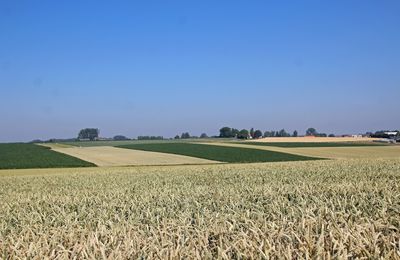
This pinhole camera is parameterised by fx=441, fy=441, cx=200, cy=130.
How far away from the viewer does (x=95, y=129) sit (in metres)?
155

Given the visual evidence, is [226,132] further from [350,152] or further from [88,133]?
[350,152]

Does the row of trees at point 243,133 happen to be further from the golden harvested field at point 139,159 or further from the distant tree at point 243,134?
the golden harvested field at point 139,159

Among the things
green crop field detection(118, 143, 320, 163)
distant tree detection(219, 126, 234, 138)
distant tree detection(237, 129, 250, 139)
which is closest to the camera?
green crop field detection(118, 143, 320, 163)

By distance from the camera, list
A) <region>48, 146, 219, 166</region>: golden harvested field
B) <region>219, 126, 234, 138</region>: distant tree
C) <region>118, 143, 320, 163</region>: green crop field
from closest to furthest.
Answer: <region>48, 146, 219, 166</region>: golden harvested field, <region>118, 143, 320, 163</region>: green crop field, <region>219, 126, 234, 138</region>: distant tree

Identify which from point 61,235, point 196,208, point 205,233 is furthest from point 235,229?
point 196,208

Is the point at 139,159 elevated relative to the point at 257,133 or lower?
lower

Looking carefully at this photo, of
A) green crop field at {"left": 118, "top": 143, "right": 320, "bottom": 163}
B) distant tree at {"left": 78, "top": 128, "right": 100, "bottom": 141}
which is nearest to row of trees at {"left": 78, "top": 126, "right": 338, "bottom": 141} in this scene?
distant tree at {"left": 78, "top": 128, "right": 100, "bottom": 141}

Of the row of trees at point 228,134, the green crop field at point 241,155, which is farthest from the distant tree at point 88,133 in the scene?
the green crop field at point 241,155

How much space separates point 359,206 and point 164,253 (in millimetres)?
3524

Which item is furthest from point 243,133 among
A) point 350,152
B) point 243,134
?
point 350,152

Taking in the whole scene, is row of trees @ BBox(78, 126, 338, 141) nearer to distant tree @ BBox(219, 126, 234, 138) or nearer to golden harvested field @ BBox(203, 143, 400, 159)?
distant tree @ BBox(219, 126, 234, 138)

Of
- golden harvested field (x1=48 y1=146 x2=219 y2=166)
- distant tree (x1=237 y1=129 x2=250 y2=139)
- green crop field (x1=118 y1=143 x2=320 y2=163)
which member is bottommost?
golden harvested field (x1=48 y1=146 x2=219 y2=166)

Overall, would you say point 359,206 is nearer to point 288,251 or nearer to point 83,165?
point 288,251

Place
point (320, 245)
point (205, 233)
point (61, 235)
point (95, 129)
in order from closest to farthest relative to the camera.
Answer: point (320, 245)
point (205, 233)
point (61, 235)
point (95, 129)
